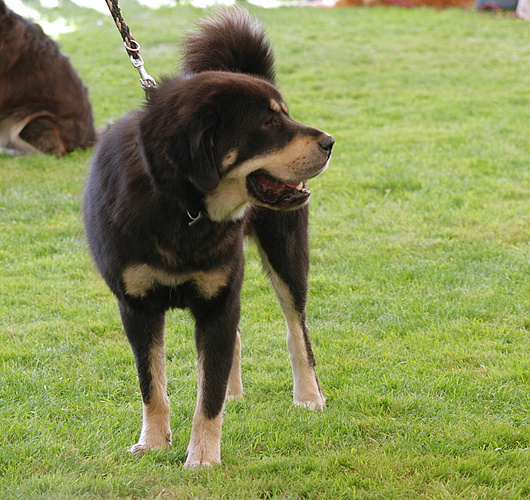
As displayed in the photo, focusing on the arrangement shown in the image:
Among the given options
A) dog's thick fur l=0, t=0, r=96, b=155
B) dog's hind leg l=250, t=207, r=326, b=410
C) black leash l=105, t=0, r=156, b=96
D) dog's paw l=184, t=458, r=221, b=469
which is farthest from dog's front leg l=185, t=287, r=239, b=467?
dog's thick fur l=0, t=0, r=96, b=155

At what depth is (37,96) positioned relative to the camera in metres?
9.20

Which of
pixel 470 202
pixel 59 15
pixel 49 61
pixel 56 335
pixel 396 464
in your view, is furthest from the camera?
pixel 59 15

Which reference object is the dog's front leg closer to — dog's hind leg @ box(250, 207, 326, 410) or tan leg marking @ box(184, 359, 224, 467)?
tan leg marking @ box(184, 359, 224, 467)

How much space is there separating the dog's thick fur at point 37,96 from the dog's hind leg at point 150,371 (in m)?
6.11

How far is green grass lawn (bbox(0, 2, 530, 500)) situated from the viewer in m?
3.54

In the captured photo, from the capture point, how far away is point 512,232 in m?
7.25

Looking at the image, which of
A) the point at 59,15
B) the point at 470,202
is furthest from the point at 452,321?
the point at 59,15

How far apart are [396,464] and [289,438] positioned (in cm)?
56

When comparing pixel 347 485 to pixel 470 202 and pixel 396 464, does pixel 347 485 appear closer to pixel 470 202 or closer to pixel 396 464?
pixel 396 464

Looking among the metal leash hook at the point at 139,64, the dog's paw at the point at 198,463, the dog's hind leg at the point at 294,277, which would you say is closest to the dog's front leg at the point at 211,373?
the dog's paw at the point at 198,463

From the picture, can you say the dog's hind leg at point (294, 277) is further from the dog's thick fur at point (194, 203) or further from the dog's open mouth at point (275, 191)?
the dog's open mouth at point (275, 191)

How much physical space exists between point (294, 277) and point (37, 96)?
5.88m

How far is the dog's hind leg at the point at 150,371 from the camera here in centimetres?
361

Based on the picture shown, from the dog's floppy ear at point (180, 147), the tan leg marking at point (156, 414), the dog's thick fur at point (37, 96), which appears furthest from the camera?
the dog's thick fur at point (37, 96)
